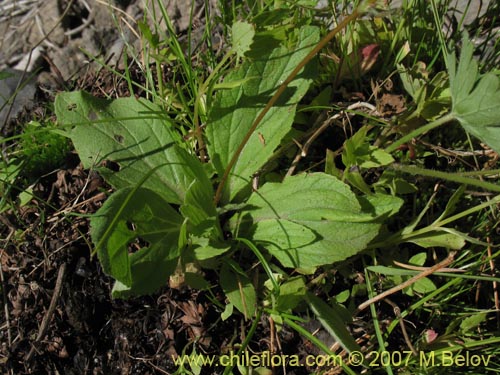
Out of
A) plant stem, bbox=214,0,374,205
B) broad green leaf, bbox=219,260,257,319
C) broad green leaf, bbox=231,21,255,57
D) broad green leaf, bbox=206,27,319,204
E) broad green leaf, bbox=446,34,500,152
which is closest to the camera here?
plant stem, bbox=214,0,374,205

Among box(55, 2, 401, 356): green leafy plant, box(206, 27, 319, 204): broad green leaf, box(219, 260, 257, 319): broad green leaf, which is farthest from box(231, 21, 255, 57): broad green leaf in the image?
box(219, 260, 257, 319): broad green leaf

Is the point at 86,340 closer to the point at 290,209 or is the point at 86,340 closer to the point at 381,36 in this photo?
the point at 290,209

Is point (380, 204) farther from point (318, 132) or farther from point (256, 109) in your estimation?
point (256, 109)

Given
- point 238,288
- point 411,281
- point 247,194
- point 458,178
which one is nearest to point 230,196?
point 247,194

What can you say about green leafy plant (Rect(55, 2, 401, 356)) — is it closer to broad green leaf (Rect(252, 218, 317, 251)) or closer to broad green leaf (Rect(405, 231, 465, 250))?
broad green leaf (Rect(252, 218, 317, 251))

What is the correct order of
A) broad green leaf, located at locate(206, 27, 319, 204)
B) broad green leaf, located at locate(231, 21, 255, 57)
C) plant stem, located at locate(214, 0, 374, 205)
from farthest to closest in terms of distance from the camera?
broad green leaf, located at locate(206, 27, 319, 204) < broad green leaf, located at locate(231, 21, 255, 57) < plant stem, located at locate(214, 0, 374, 205)

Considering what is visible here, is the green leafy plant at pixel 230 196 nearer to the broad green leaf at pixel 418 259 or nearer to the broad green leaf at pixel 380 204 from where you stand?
the broad green leaf at pixel 380 204

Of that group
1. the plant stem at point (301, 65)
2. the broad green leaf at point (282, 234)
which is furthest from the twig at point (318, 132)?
the plant stem at point (301, 65)
